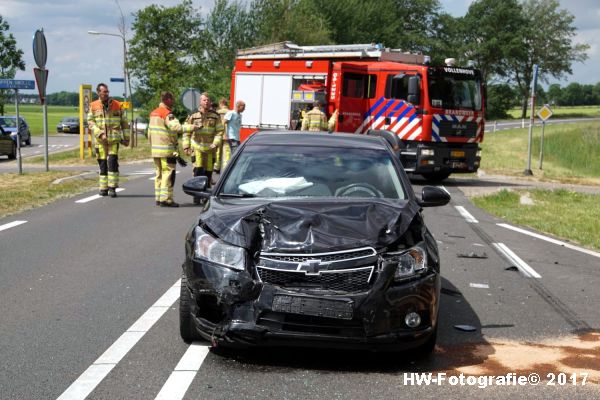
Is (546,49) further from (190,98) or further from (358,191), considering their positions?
(358,191)

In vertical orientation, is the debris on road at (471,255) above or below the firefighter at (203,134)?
below

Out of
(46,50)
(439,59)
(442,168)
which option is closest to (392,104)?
(442,168)

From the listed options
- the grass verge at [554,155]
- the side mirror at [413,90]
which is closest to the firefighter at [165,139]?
the side mirror at [413,90]

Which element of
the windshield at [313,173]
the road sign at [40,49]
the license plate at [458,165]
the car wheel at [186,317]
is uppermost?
the road sign at [40,49]

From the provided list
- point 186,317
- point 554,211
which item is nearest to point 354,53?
point 554,211

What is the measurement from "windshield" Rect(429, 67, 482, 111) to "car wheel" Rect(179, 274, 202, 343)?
49.5 ft

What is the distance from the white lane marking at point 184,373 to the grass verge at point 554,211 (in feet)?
24.8

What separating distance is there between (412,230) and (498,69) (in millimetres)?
101116

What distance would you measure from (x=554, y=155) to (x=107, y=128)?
2967 cm

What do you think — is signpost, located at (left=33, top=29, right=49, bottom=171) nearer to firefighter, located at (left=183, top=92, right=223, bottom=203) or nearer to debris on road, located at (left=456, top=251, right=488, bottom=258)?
firefighter, located at (left=183, top=92, right=223, bottom=203)

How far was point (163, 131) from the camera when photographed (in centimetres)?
1371

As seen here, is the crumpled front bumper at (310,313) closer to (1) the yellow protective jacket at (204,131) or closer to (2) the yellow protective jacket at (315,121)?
(1) the yellow protective jacket at (204,131)

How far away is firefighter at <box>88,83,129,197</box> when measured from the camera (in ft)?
48.8

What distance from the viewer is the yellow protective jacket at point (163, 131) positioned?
537 inches
